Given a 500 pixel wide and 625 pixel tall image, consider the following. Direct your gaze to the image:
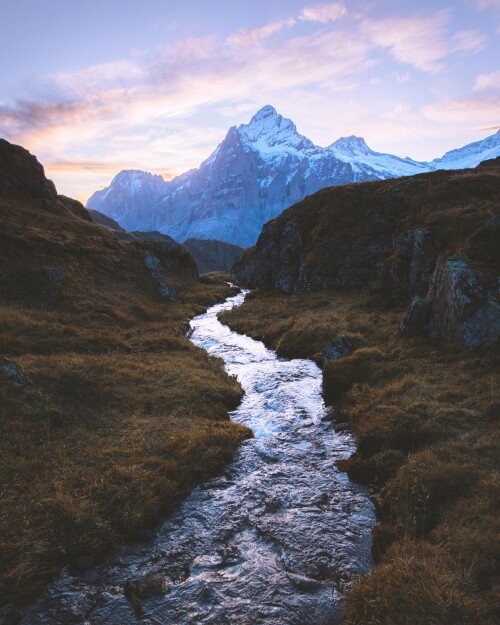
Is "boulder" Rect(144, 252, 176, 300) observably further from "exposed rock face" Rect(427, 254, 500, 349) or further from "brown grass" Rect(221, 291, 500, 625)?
"exposed rock face" Rect(427, 254, 500, 349)

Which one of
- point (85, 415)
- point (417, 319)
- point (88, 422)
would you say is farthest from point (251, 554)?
point (417, 319)

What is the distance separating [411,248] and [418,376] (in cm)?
2050

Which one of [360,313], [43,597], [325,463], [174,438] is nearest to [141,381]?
[174,438]

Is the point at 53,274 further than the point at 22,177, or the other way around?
the point at 22,177

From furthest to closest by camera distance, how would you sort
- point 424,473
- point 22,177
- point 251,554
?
point 22,177 → point 424,473 → point 251,554

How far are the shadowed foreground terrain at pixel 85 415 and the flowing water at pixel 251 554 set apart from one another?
0.81 m

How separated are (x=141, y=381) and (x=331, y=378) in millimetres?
11848

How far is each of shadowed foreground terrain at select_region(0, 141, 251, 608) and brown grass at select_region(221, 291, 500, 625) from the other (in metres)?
6.61

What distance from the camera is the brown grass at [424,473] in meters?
8.42

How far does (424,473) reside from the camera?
13109mm

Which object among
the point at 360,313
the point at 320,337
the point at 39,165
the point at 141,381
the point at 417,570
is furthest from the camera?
the point at 39,165

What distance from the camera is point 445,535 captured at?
10547 millimetres

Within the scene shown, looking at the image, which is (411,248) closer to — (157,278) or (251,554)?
(251,554)

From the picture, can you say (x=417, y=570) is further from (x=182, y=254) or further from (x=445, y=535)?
(x=182, y=254)
